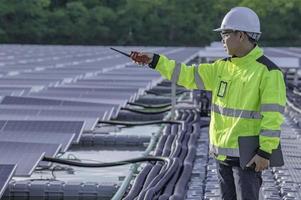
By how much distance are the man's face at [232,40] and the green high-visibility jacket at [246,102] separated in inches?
2.6

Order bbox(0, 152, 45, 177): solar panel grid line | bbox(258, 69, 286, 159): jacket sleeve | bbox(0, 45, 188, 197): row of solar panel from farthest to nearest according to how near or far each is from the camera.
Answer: bbox(0, 45, 188, 197): row of solar panel
bbox(0, 152, 45, 177): solar panel grid line
bbox(258, 69, 286, 159): jacket sleeve

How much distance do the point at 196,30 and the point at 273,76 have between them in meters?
58.6

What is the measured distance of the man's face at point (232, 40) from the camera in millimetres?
4699

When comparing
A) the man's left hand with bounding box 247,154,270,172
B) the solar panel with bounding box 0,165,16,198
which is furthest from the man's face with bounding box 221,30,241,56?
the solar panel with bounding box 0,165,16,198

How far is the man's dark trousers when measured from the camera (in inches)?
183

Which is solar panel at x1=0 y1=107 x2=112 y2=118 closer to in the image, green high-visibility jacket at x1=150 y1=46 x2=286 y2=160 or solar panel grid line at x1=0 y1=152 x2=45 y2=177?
solar panel grid line at x1=0 y1=152 x2=45 y2=177

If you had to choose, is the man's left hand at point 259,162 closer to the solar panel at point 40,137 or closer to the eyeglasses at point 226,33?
the eyeglasses at point 226,33

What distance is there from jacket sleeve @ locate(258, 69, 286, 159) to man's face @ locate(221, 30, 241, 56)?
272 mm

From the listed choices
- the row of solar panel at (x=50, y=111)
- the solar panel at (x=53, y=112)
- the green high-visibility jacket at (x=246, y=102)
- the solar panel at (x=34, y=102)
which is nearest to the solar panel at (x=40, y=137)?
the row of solar panel at (x=50, y=111)

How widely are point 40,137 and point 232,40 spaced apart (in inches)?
158

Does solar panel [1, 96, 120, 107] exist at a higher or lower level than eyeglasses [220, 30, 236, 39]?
lower

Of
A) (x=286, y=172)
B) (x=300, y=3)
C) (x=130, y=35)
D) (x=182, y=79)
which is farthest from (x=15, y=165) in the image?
(x=300, y=3)

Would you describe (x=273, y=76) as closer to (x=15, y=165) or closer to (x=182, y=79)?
(x=182, y=79)

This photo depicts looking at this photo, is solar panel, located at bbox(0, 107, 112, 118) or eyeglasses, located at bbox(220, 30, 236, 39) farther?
solar panel, located at bbox(0, 107, 112, 118)
